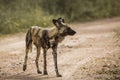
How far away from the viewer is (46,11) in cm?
2661

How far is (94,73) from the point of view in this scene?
404 inches

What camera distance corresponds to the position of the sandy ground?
10.1 m

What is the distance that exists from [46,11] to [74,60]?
47.2 ft

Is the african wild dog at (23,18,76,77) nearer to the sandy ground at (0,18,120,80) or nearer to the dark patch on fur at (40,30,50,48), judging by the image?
the dark patch on fur at (40,30,50,48)

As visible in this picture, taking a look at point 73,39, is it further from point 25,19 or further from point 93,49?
point 25,19

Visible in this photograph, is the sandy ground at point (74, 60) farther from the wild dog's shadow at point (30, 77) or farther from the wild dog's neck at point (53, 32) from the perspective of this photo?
the wild dog's neck at point (53, 32)

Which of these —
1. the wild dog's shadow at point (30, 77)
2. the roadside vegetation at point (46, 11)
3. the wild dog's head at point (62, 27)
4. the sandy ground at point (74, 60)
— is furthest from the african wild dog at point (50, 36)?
the roadside vegetation at point (46, 11)

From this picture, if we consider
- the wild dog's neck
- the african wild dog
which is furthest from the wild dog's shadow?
the wild dog's neck

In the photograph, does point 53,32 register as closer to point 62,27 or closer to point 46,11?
point 62,27

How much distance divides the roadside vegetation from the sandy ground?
10.6 feet

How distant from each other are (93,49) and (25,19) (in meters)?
8.59

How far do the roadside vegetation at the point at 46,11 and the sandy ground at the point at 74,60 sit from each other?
Result: 10.6 feet

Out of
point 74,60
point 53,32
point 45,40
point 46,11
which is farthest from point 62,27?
point 46,11

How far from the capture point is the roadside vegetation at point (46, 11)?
21.7m
